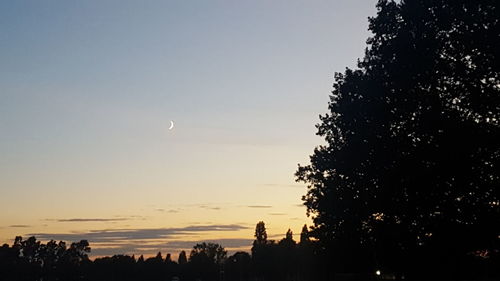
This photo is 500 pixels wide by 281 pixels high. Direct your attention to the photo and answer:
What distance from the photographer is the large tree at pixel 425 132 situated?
1248 inches

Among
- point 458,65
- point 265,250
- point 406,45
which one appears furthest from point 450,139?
point 265,250

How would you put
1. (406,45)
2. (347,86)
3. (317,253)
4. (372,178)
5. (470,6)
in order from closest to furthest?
(470,6)
(406,45)
(372,178)
(347,86)
(317,253)

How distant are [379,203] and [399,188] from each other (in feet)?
8.24

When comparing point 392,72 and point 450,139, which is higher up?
point 392,72

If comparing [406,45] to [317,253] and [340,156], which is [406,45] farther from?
[317,253]

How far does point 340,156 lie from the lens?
39719 mm

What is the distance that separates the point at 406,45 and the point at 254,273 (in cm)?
16918

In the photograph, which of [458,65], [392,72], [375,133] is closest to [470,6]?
[458,65]

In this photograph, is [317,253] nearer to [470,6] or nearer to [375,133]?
[375,133]

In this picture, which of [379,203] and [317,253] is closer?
[379,203]

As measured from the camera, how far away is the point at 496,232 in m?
33.3

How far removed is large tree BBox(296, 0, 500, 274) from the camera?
31.7 m

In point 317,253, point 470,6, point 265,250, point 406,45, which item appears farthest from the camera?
point 265,250

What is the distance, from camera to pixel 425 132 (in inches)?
1339
